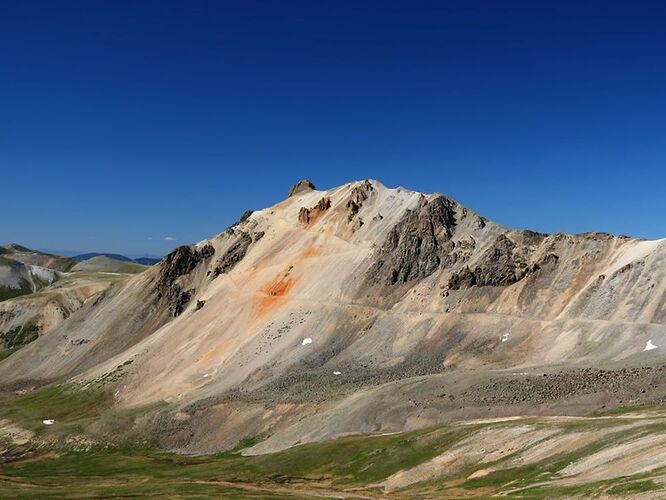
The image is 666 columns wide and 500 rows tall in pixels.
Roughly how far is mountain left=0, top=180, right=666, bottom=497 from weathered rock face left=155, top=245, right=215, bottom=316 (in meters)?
0.54

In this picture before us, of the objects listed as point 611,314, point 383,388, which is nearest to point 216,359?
point 383,388

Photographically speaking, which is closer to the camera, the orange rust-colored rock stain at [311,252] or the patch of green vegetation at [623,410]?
the patch of green vegetation at [623,410]

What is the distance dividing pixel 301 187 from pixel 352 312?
77.5 m

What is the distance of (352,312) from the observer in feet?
372

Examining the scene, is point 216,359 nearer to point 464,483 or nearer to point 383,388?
point 383,388

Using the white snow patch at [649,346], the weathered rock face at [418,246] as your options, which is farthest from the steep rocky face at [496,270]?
the white snow patch at [649,346]

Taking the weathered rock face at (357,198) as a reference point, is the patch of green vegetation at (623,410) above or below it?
below

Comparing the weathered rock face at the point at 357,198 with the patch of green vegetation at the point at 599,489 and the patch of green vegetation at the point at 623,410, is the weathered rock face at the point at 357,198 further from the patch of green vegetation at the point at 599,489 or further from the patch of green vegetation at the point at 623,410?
the patch of green vegetation at the point at 599,489

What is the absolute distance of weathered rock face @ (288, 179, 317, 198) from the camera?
18099 centimetres

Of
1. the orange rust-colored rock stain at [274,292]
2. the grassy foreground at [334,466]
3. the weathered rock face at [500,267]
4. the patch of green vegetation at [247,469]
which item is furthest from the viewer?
the orange rust-colored rock stain at [274,292]

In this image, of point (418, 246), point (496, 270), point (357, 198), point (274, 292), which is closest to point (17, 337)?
point (274, 292)

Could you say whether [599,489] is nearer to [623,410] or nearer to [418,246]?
[623,410]

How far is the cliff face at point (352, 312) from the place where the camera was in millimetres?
87562

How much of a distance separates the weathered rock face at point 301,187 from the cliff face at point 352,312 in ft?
55.2
